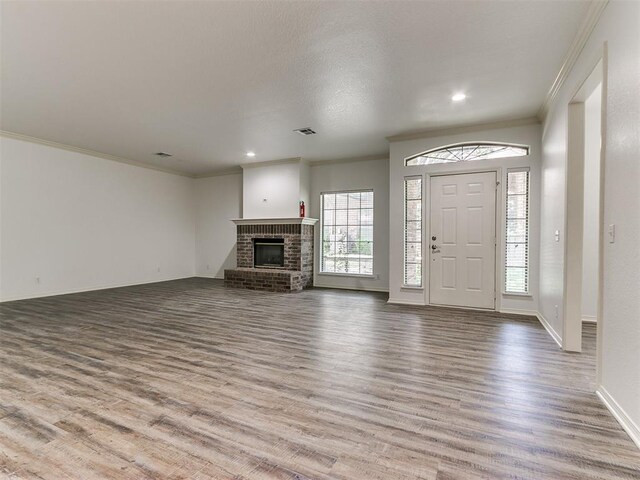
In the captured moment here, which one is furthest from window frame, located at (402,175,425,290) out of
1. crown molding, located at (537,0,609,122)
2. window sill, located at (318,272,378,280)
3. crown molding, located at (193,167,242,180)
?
crown molding, located at (193,167,242,180)

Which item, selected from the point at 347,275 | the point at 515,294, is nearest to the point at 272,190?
the point at 347,275

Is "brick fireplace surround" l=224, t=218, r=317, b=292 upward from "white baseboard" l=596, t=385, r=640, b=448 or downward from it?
upward

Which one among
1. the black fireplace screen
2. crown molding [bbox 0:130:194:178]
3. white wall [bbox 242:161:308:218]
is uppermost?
crown molding [bbox 0:130:194:178]

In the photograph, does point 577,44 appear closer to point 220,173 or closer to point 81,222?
point 220,173

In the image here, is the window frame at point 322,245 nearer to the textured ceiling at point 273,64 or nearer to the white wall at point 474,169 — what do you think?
the white wall at point 474,169

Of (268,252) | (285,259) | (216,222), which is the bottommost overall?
(285,259)

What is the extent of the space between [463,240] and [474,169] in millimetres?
1084

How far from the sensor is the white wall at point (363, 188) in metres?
6.84

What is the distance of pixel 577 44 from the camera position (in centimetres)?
285

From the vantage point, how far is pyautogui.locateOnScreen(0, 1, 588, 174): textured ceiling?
255 cm

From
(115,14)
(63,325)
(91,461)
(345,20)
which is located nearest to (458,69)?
(345,20)

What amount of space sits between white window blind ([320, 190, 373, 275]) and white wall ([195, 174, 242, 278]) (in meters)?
2.44

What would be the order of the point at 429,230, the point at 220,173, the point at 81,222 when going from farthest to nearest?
the point at 220,173 < the point at 81,222 < the point at 429,230

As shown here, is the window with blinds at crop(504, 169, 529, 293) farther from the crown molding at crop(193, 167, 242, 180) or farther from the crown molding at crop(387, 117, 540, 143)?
the crown molding at crop(193, 167, 242, 180)
